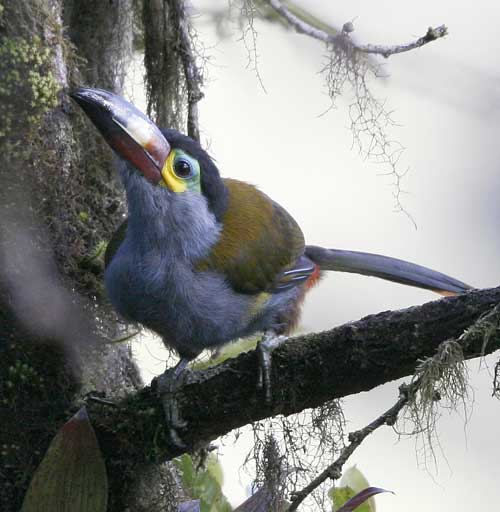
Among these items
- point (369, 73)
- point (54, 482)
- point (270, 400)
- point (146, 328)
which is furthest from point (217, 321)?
point (369, 73)

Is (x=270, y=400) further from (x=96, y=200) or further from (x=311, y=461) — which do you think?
(x=96, y=200)

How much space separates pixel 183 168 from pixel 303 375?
0.71 m

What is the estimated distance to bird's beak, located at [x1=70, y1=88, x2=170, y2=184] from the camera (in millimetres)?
2445

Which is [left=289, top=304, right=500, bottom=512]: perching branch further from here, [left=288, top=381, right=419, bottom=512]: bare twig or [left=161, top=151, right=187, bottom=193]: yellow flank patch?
[left=161, top=151, right=187, bottom=193]: yellow flank patch

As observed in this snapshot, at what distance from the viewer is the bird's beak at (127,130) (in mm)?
2445

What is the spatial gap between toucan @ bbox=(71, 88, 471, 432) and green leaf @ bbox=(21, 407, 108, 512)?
32 cm

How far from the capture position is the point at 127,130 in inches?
99.8

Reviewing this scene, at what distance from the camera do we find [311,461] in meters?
2.62

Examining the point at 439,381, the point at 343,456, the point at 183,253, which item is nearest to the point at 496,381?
the point at 439,381

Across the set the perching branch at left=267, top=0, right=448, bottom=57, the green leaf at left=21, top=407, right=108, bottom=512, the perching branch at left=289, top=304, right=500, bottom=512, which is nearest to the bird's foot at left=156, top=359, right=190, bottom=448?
the green leaf at left=21, top=407, right=108, bottom=512

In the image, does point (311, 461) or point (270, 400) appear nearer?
point (270, 400)

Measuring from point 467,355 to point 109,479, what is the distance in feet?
3.34

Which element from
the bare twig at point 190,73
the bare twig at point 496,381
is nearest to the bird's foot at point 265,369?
the bare twig at point 496,381

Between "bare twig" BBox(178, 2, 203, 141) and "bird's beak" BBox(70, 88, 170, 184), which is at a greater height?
"bare twig" BBox(178, 2, 203, 141)
